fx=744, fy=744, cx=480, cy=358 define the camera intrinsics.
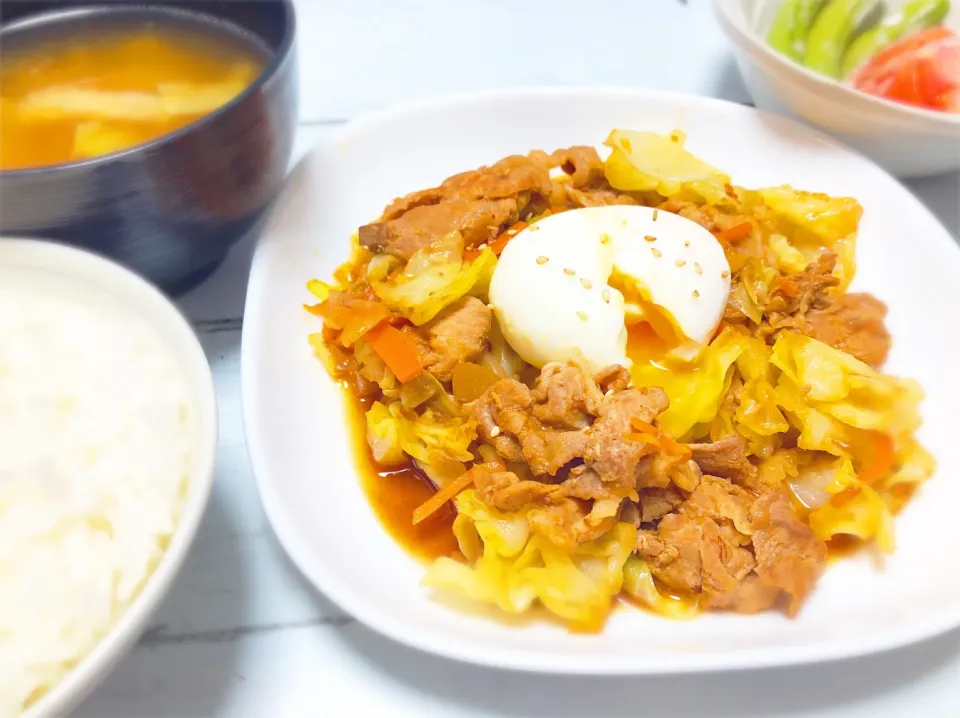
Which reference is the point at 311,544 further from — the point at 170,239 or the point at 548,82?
the point at 548,82

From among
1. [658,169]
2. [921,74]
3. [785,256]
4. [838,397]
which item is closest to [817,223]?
[785,256]

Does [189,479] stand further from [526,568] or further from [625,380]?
[625,380]

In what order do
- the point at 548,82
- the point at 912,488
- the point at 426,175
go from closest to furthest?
the point at 912,488
the point at 426,175
the point at 548,82

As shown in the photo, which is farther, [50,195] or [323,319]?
[323,319]

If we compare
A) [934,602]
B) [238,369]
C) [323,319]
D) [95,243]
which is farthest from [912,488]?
[95,243]

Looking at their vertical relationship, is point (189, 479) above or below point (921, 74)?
below
